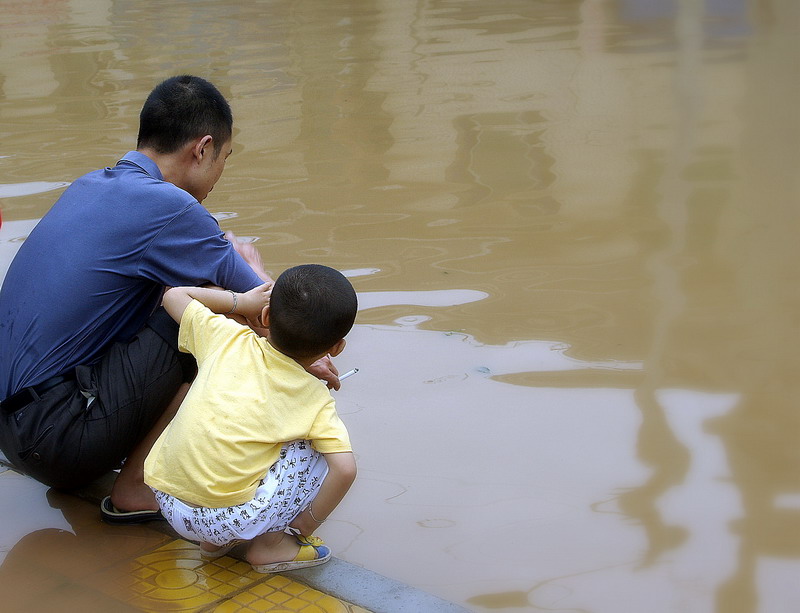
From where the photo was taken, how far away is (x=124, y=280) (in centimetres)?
280

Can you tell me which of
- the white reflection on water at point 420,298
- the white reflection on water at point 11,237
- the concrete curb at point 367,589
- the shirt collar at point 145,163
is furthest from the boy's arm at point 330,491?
the white reflection on water at point 11,237

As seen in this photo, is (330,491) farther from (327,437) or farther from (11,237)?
(11,237)

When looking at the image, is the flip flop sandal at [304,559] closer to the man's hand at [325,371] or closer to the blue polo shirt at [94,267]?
the man's hand at [325,371]

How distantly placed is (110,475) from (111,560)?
0.49 meters

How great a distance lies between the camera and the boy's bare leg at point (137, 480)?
2852 mm

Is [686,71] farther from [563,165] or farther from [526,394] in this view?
[526,394]

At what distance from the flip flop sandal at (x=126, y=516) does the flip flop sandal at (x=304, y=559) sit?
40 centimetres

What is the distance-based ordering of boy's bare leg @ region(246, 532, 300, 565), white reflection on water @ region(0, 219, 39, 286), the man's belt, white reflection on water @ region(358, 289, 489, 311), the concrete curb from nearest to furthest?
1. the concrete curb
2. boy's bare leg @ region(246, 532, 300, 565)
3. the man's belt
4. white reflection on water @ region(358, 289, 489, 311)
5. white reflection on water @ region(0, 219, 39, 286)

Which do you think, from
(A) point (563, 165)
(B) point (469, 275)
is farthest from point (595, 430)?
(A) point (563, 165)

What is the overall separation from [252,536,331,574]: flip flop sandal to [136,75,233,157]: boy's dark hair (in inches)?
49.0

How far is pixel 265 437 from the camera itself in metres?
2.46

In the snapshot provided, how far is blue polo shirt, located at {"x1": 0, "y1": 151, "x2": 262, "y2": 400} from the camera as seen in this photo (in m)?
2.75

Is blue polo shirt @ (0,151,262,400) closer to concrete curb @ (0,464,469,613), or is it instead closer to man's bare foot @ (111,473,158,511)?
man's bare foot @ (111,473,158,511)

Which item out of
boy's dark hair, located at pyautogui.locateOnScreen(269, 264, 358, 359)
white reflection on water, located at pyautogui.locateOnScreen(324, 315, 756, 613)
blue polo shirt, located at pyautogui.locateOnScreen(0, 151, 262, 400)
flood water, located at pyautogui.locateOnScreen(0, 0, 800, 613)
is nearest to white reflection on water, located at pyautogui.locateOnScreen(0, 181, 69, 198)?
flood water, located at pyautogui.locateOnScreen(0, 0, 800, 613)
